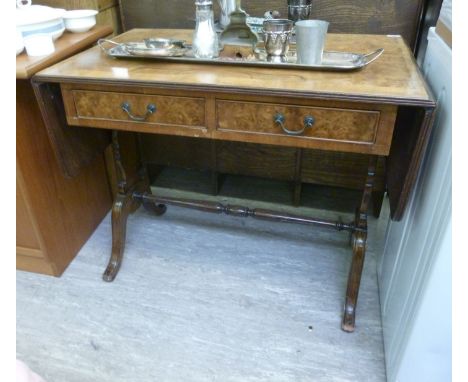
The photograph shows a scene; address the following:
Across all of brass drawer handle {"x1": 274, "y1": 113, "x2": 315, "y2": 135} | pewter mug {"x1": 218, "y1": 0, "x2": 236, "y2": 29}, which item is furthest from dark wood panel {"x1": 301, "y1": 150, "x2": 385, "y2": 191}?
brass drawer handle {"x1": 274, "y1": 113, "x2": 315, "y2": 135}

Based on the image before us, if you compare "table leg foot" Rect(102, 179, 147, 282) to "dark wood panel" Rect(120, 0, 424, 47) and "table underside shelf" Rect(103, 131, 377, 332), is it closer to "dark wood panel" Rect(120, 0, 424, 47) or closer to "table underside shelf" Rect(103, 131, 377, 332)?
"table underside shelf" Rect(103, 131, 377, 332)

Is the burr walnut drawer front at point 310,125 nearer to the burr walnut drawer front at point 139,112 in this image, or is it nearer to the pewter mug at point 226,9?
the burr walnut drawer front at point 139,112

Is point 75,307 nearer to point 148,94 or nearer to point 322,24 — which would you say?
point 148,94

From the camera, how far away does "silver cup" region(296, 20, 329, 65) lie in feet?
3.70

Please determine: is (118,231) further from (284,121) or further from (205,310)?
(284,121)

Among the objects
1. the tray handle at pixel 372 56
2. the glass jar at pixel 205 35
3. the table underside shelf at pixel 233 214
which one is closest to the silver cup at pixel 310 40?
the tray handle at pixel 372 56

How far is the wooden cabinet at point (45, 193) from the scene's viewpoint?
1.39 m

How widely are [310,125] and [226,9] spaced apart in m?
0.63

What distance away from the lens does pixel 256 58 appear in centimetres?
128

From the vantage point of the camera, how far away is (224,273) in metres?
1.68

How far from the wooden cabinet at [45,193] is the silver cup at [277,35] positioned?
28.1 inches

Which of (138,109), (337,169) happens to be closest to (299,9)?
(138,109)
